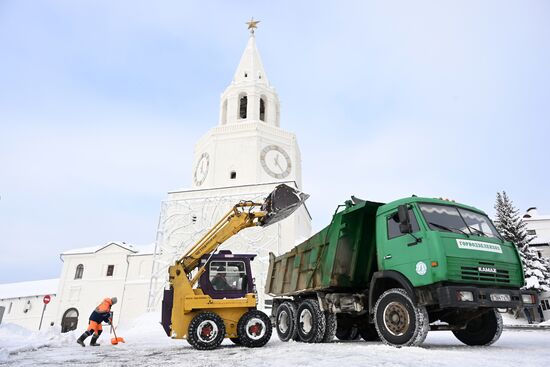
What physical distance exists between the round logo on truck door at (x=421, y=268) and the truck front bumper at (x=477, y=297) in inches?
15.7

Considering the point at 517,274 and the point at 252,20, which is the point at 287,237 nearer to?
the point at 517,274

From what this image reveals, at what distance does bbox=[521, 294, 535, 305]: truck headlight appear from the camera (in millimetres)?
6895

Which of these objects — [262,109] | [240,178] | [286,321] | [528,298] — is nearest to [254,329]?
[286,321]

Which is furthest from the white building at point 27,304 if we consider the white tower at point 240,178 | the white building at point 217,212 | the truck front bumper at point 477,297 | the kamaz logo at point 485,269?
the kamaz logo at point 485,269

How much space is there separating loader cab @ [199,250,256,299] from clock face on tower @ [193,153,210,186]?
24.5 meters

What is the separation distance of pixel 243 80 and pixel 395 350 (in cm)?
3491

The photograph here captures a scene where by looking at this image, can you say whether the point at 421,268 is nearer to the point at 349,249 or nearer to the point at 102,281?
the point at 349,249

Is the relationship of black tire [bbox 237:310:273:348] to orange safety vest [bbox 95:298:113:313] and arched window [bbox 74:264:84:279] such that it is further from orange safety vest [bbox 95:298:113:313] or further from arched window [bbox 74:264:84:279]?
arched window [bbox 74:264:84:279]

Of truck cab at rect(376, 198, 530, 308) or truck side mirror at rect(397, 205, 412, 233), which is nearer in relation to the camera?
truck cab at rect(376, 198, 530, 308)

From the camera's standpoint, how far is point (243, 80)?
3797 centimetres

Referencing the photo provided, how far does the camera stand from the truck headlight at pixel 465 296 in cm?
622

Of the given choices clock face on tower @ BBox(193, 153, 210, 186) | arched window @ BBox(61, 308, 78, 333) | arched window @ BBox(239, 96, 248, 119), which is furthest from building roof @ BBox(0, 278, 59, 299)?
arched window @ BBox(239, 96, 248, 119)

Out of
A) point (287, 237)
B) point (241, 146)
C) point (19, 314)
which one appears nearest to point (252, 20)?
point (241, 146)

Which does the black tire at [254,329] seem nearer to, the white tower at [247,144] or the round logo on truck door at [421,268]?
the round logo on truck door at [421,268]
